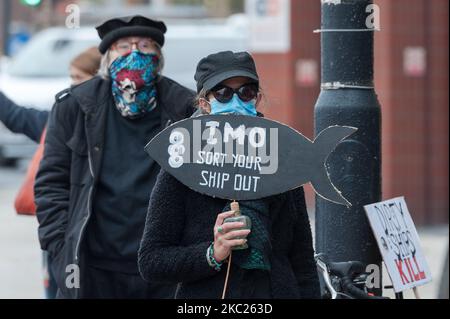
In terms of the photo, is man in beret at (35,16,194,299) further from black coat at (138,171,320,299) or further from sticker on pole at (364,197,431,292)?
black coat at (138,171,320,299)

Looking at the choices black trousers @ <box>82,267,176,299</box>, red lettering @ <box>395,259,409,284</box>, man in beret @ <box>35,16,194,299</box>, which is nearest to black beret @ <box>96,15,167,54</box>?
man in beret @ <box>35,16,194,299</box>

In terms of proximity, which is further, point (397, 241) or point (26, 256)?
point (26, 256)

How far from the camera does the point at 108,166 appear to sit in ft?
17.2

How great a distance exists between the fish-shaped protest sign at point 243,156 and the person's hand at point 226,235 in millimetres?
104

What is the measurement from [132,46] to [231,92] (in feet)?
5.52

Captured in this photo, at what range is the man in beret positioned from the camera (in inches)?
205

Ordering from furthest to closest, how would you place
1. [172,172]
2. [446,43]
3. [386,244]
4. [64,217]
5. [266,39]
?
[266,39] → [446,43] → [64,217] → [386,244] → [172,172]

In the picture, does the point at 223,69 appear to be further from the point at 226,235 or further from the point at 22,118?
the point at 22,118

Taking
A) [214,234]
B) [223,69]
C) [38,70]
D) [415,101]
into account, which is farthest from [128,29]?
[38,70]

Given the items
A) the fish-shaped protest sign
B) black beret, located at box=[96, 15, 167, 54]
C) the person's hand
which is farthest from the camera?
black beret, located at box=[96, 15, 167, 54]

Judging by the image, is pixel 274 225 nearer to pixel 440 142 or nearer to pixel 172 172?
pixel 172 172

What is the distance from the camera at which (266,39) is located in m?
15.5
